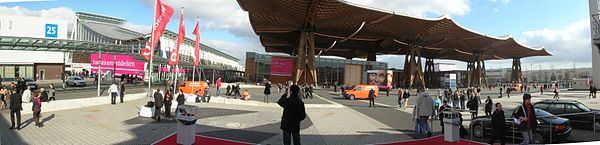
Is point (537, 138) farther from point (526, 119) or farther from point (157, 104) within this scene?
point (157, 104)

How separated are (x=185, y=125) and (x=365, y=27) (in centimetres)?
5859

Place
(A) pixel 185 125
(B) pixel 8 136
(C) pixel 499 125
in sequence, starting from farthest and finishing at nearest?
(B) pixel 8 136 → (C) pixel 499 125 → (A) pixel 185 125

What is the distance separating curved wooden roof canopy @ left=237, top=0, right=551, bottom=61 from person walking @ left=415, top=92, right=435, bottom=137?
3296cm

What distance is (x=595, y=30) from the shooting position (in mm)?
9172

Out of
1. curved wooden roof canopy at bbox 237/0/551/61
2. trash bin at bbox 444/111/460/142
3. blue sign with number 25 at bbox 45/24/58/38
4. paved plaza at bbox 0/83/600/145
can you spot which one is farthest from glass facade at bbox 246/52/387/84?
trash bin at bbox 444/111/460/142

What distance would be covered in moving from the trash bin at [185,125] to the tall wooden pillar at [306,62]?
49.6 meters

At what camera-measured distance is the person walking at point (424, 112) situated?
952 centimetres

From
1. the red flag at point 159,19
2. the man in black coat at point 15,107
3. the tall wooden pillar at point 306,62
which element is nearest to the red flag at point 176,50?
the red flag at point 159,19

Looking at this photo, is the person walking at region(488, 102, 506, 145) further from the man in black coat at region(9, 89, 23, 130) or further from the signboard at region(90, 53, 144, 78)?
the signboard at region(90, 53, 144, 78)

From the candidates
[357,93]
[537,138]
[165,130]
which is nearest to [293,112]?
[165,130]

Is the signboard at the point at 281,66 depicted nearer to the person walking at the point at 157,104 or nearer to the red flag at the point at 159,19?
the red flag at the point at 159,19

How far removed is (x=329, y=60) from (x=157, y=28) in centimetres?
5559

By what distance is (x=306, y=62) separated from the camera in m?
59.1

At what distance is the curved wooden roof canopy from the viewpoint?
157ft
